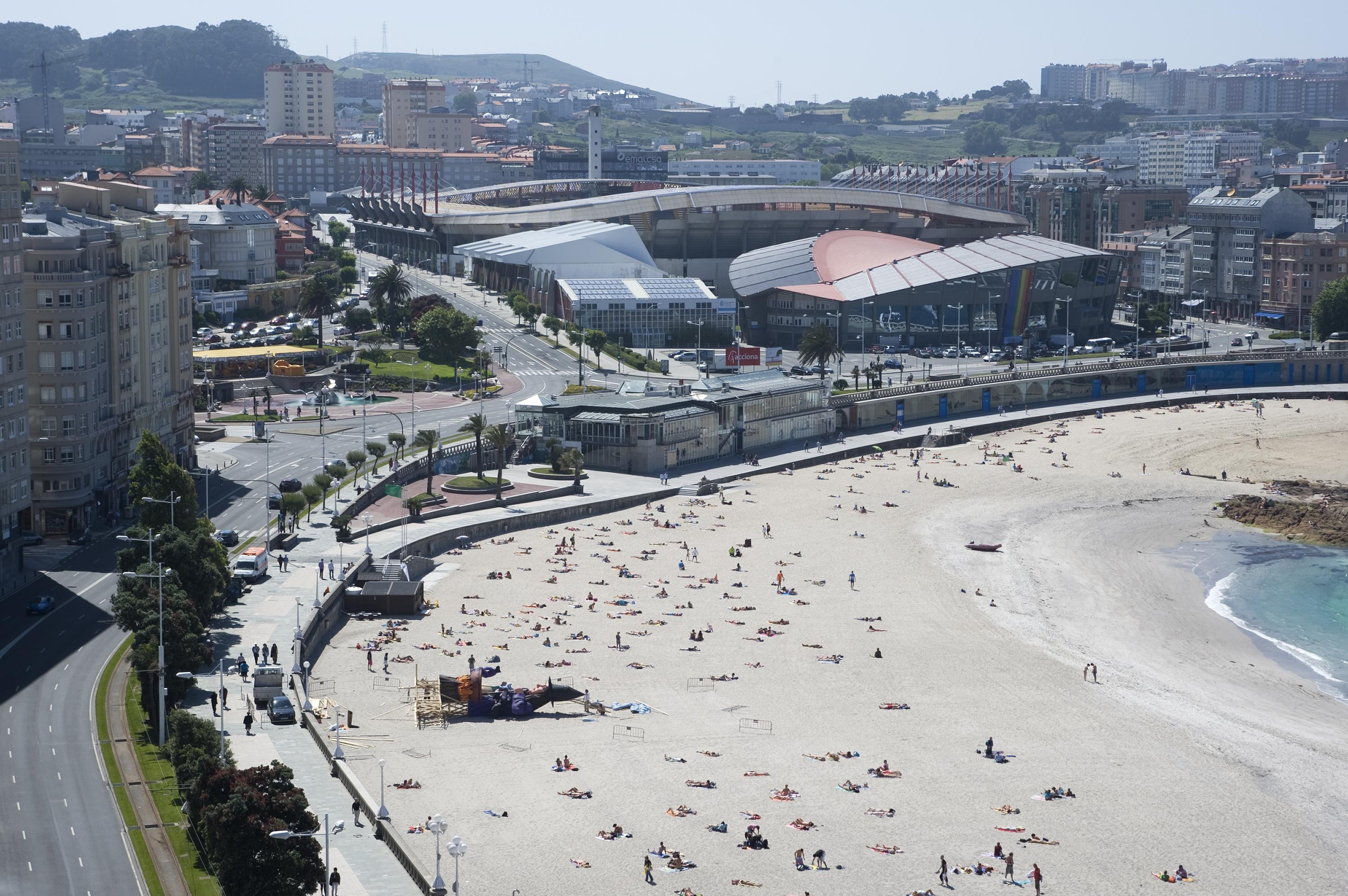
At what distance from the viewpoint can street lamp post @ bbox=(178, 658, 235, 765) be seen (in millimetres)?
37094

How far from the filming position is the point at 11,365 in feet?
187

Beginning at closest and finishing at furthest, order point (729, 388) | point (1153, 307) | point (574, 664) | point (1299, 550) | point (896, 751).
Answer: point (896, 751), point (574, 664), point (1299, 550), point (729, 388), point (1153, 307)

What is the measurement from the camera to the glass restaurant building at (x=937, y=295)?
118 m

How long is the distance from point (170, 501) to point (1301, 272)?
320ft

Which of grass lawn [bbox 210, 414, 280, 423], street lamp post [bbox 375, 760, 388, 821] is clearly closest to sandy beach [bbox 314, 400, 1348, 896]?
street lamp post [bbox 375, 760, 388, 821]

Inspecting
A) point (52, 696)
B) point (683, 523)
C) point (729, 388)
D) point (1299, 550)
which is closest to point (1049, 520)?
point (1299, 550)

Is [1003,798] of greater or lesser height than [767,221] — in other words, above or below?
below

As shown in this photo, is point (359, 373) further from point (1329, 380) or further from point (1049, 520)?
point (1329, 380)

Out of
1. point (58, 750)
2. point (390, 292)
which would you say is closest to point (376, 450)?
point (58, 750)

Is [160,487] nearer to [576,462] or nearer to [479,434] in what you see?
[479,434]

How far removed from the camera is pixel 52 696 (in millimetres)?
42969

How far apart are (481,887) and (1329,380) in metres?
85.2

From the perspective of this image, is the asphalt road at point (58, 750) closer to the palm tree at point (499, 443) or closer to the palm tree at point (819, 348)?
the palm tree at point (499, 443)

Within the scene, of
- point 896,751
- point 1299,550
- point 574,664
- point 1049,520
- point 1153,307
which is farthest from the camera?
point 1153,307
